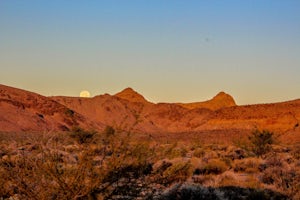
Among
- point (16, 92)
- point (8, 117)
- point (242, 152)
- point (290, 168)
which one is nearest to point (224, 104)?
point (16, 92)

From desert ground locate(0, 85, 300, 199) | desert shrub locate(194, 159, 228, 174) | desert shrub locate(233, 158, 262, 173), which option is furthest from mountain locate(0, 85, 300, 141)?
desert ground locate(0, 85, 300, 199)

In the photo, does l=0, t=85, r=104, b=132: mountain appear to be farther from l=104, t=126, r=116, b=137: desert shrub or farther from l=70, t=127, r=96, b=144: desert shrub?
l=104, t=126, r=116, b=137: desert shrub

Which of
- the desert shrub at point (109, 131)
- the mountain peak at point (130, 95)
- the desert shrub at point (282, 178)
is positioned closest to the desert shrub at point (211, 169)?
the desert shrub at point (282, 178)

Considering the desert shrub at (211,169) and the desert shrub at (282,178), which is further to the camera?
the desert shrub at (211,169)

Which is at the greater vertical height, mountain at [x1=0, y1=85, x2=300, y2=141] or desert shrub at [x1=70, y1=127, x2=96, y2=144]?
mountain at [x1=0, y1=85, x2=300, y2=141]

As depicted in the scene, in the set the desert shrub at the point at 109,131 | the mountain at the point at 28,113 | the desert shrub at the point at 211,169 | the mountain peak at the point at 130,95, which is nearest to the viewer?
the desert shrub at the point at 109,131

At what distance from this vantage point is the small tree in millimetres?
31062

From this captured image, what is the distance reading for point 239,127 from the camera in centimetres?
9375

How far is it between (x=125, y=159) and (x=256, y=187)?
6575 mm

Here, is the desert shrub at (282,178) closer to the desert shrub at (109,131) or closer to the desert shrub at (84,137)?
the desert shrub at (84,137)

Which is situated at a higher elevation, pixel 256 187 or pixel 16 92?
pixel 16 92

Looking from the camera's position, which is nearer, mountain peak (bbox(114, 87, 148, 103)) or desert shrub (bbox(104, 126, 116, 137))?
desert shrub (bbox(104, 126, 116, 137))

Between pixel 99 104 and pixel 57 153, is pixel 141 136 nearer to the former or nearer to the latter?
pixel 57 153

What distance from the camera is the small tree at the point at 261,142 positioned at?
1223 inches
